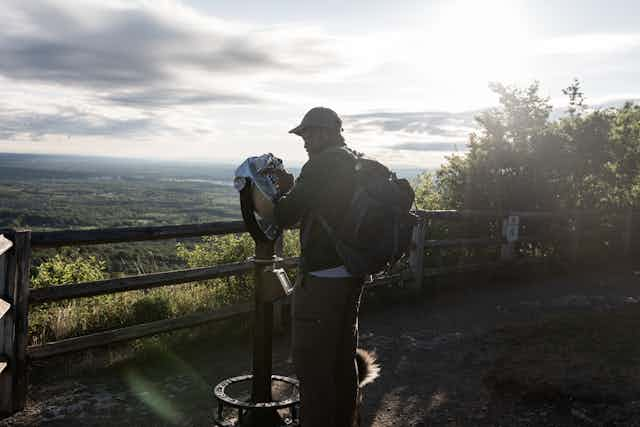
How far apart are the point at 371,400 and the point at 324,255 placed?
2179mm

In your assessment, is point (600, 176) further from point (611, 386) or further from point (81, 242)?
point (81, 242)

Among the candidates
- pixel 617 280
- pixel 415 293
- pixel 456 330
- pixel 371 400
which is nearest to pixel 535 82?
pixel 617 280

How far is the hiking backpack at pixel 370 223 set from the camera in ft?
9.87

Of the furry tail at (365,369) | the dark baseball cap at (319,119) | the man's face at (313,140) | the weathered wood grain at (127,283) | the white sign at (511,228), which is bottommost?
the furry tail at (365,369)

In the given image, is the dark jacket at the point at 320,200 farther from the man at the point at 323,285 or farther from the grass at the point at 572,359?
the grass at the point at 572,359

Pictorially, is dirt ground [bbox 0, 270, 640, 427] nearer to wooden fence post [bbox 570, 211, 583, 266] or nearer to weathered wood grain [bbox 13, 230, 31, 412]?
weathered wood grain [bbox 13, 230, 31, 412]

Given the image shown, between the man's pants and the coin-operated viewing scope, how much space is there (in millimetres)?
382

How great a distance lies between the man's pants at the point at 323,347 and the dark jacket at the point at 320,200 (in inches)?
5.1

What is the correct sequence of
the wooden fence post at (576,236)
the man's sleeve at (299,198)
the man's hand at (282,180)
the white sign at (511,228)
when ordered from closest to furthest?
the man's sleeve at (299,198) < the man's hand at (282,180) < the white sign at (511,228) < the wooden fence post at (576,236)

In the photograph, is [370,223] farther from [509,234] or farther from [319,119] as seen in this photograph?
[509,234]

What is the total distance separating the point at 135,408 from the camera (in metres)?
4.57

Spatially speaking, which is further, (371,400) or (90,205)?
(90,205)

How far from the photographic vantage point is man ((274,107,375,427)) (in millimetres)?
3012

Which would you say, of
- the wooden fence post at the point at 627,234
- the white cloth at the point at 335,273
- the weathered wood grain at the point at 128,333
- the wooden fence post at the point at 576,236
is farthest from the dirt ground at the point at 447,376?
the wooden fence post at the point at 627,234
